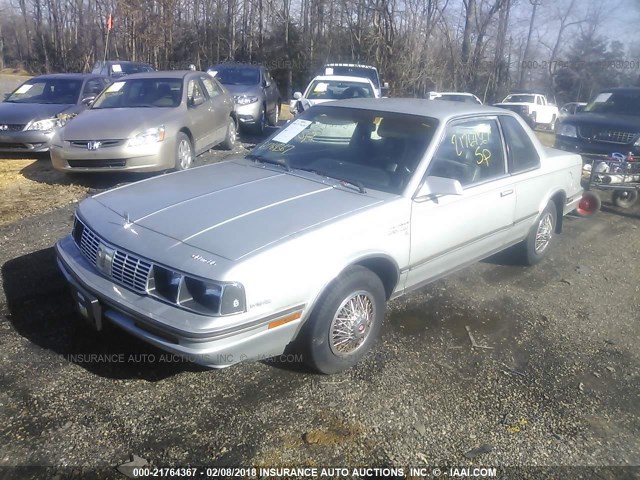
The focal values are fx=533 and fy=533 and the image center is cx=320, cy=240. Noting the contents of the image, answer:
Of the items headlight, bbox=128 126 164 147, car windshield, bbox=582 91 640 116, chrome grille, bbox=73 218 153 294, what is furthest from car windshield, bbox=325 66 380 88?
chrome grille, bbox=73 218 153 294

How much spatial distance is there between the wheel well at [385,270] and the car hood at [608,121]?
708 centimetres

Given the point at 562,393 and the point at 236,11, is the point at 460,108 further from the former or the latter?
the point at 236,11

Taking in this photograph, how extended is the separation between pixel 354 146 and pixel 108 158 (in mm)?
4139

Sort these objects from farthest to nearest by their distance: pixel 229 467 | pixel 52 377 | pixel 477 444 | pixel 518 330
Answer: pixel 518 330 < pixel 52 377 < pixel 477 444 < pixel 229 467

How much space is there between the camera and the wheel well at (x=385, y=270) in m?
3.28

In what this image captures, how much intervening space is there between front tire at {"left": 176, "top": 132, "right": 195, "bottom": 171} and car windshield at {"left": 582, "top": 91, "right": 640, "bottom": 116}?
761 centimetres

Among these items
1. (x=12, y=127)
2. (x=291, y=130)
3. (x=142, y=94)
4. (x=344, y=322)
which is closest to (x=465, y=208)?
(x=344, y=322)

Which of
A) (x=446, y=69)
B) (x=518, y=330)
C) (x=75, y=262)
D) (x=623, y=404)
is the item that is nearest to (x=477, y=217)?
(x=518, y=330)

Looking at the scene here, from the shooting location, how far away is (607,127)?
882 centimetres

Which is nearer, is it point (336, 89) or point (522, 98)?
point (336, 89)

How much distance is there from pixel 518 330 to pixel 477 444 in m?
1.47

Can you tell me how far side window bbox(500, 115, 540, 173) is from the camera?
14.8 feet

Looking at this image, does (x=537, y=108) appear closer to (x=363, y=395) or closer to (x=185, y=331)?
(x=363, y=395)

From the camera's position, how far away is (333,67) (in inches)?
594
